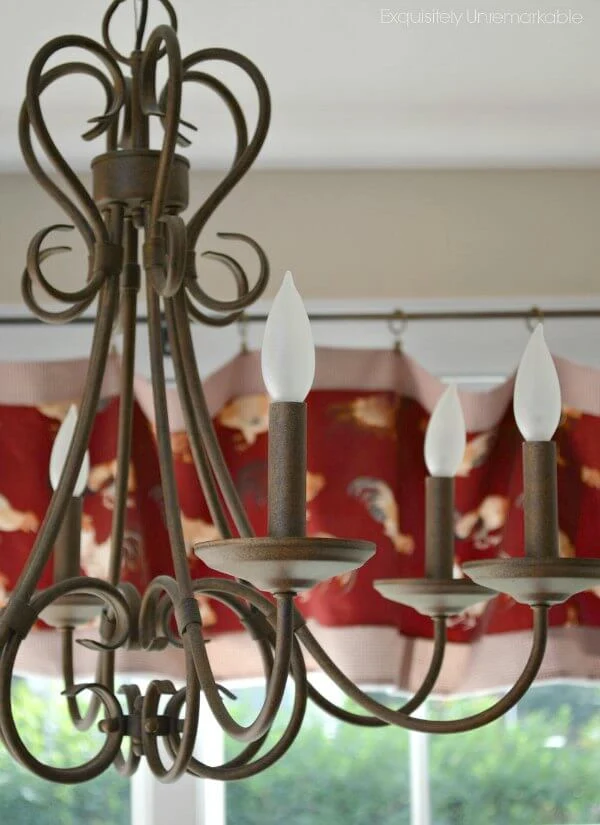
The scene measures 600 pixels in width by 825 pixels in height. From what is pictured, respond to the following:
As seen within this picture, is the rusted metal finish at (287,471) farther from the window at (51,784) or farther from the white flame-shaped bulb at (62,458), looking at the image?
the window at (51,784)

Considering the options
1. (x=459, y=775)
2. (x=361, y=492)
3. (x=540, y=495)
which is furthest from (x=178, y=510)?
(x=459, y=775)

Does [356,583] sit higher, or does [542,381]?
[542,381]

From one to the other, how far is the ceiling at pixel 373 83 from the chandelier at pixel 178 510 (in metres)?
0.54

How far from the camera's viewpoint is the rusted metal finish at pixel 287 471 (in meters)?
0.67

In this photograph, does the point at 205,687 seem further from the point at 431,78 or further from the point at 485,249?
the point at 485,249

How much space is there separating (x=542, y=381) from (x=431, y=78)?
102cm

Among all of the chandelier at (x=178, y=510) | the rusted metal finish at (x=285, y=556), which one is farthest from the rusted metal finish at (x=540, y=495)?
the rusted metal finish at (x=285, y=556)

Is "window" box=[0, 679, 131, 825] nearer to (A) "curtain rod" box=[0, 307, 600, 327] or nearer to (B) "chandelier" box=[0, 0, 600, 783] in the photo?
(A) "curtain rod" box=[0, 307, 600, 327]

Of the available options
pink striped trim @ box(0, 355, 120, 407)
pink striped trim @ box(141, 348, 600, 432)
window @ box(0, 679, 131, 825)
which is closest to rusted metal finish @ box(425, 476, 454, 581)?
pink striped trim @ box(141, 348, 600, 432)

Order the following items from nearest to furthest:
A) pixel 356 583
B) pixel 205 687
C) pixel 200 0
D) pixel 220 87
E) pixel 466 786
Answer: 1. pixel 205 687
2. pixel 220 87
3. pixel 200 0
4. pixel 356 583
5. pixel 466 786

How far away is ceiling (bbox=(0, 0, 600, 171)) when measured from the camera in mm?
1533

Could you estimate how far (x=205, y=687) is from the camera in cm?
76

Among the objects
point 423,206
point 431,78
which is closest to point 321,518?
point 423,206

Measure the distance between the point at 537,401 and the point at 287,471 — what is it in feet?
0.71
